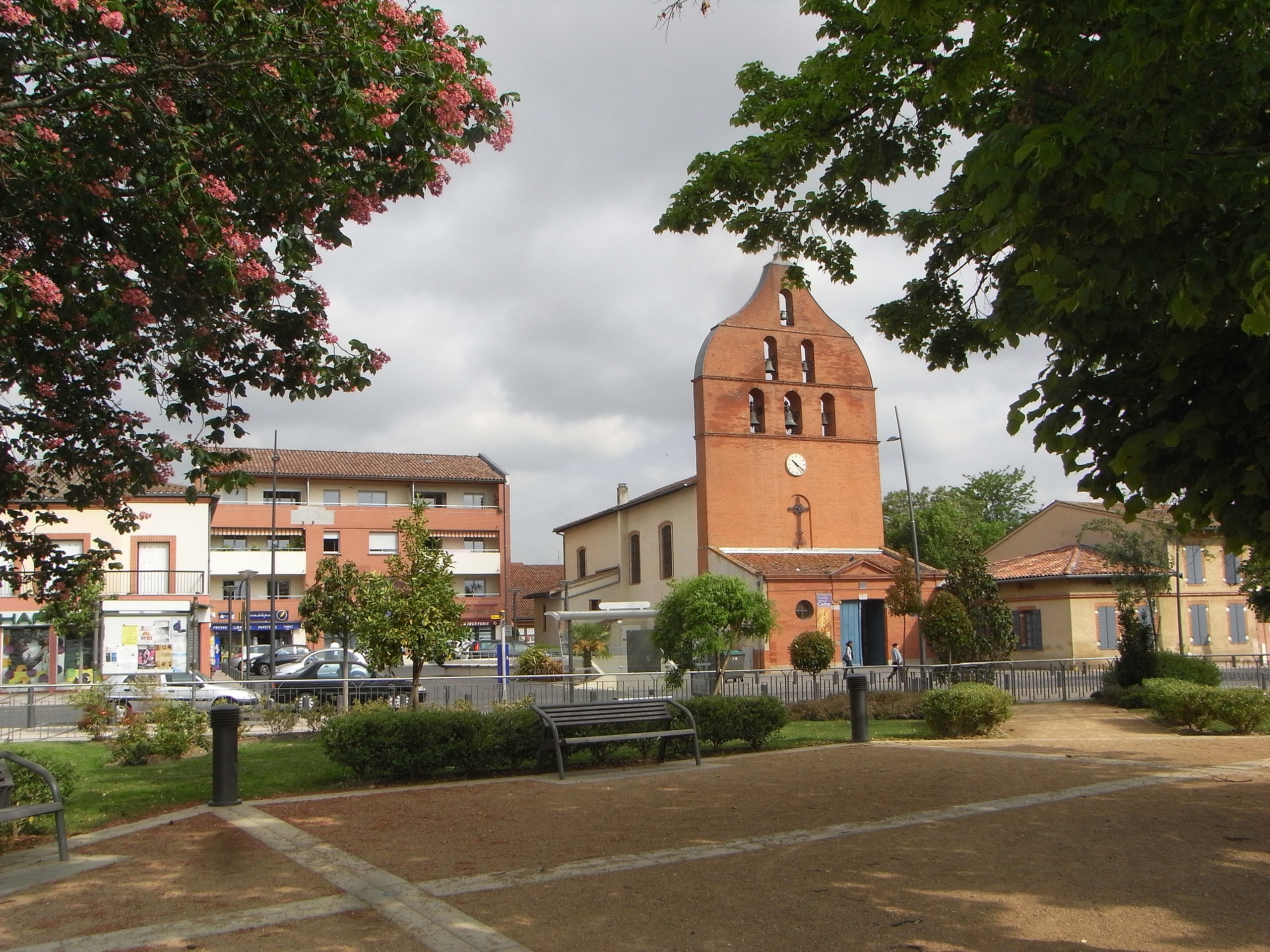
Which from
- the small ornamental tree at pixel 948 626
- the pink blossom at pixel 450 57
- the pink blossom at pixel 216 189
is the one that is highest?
the pink blossom at pixel 450 57

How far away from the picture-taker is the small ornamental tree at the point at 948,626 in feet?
79.9

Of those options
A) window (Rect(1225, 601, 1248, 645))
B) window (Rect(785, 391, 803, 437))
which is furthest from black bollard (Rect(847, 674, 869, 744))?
window (Rect(1225, 601, 1248, 645))

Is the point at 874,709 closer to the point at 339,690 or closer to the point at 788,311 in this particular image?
the point at 339,690

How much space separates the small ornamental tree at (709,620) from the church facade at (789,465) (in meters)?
10.8

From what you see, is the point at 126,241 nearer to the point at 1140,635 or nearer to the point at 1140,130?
the point at 1140,130

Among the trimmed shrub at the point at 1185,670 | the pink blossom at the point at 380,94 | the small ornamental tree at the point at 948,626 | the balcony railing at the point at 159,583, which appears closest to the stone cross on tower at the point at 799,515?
the small ornamental tree at the point at 948,626

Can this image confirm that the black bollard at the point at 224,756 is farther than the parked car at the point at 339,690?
No

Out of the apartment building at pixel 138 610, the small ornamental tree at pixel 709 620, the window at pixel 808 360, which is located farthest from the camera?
the window at pixel 808 360

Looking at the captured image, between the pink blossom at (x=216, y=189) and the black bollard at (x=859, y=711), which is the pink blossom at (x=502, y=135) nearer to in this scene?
the pink blossom at (x=216, y=189)

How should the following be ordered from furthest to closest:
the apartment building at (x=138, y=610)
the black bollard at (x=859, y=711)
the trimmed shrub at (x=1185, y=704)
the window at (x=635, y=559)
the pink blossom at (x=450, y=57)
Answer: the window at (x=635, y=559) < the apartment building at (x=138, y=610) < the trimmed shrub at (x=1185, y=704) < the black bollard at (x=859, y=711) < the pink blossom at (x=450, y=57)

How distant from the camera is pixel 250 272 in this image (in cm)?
873

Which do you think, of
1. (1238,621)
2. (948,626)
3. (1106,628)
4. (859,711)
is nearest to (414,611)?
(859,711)

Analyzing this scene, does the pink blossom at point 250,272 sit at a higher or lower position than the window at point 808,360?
lower

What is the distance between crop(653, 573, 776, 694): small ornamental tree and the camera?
27.0m
